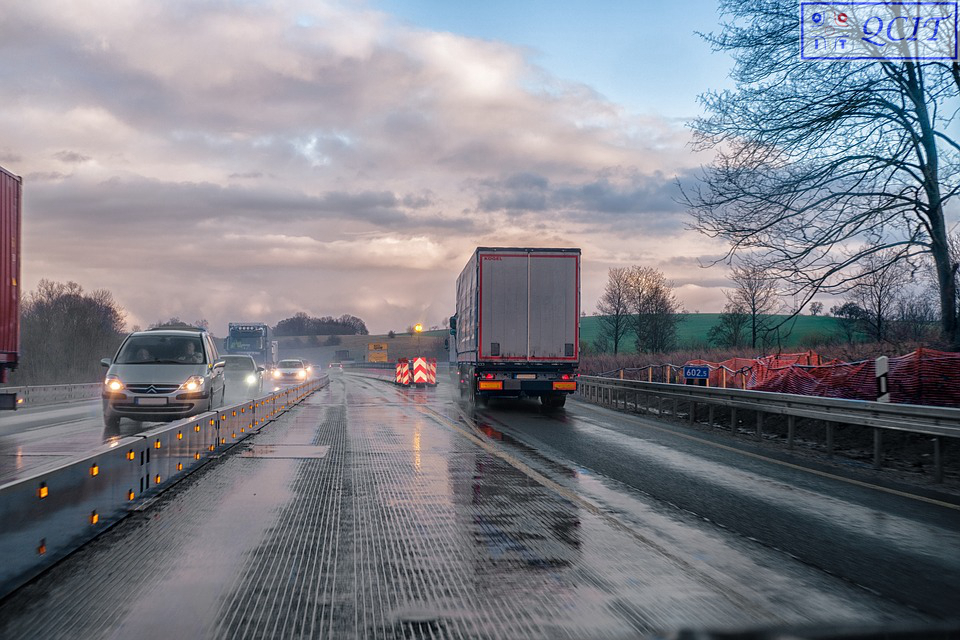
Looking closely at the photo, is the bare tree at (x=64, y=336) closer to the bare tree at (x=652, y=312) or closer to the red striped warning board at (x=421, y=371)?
the red striped warning board at (x=421, y=371)

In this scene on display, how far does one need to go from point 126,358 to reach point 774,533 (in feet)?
45.4

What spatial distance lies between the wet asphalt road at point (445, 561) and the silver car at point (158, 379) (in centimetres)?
538

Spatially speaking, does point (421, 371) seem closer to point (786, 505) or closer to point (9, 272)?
point (9, 272)

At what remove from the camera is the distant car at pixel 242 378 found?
34969 millimetres

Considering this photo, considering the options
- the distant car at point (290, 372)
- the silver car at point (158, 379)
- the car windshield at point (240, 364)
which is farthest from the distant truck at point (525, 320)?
the distant car at point (290, 372)

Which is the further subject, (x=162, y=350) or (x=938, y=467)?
(x=162, y=350)

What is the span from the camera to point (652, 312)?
79562 millimetres

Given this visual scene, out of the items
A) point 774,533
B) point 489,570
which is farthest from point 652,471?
point 489,570

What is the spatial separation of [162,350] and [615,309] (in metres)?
70.4

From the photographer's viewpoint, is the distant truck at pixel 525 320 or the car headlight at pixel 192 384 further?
the distant truck at pixel 525 320

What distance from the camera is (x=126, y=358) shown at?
16.7 m

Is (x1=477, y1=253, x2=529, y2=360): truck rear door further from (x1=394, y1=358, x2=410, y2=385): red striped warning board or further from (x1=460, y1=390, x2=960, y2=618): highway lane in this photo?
(x1=394, y1=358, x2=410, y2=385): red striped warning board

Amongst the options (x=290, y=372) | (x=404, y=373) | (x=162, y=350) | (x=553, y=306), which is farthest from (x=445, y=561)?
(x=290, y=372)

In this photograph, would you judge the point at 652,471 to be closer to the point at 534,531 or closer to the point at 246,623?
the point at 534,531
